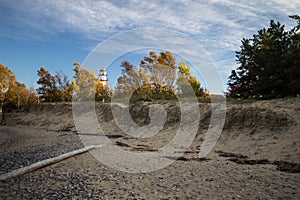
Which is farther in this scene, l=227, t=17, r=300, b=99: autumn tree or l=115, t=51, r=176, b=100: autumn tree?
l=115, t=51, r=176, b=100: autumn tree

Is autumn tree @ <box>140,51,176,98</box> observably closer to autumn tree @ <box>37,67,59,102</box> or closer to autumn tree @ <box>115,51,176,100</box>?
autumn tree @ <box>115,51,176,100</box>

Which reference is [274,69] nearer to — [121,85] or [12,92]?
[121,85]

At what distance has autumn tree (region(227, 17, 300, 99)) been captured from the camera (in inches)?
629

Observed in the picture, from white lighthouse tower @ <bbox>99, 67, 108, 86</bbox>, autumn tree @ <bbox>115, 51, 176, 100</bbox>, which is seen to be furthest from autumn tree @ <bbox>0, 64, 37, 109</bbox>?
autumn tree @ <bbox>115, 51, 176, 100</bbox>

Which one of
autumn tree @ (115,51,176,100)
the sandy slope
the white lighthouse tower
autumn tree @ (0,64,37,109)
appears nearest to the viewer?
the sandy slope

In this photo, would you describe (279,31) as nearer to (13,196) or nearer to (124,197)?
(124,197)

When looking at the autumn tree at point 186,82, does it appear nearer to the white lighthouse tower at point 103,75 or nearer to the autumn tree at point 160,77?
the autumn tree at point 160,77

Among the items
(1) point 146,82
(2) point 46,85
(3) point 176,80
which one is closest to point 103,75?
(1) point 146,82

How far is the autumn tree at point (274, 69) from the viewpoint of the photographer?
1598cm

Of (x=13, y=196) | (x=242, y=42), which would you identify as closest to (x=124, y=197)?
(x=13, y=196)

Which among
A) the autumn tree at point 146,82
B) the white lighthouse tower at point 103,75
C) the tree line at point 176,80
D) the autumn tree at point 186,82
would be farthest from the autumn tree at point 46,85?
the autumn tree at point 186,82

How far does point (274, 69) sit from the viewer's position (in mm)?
17172

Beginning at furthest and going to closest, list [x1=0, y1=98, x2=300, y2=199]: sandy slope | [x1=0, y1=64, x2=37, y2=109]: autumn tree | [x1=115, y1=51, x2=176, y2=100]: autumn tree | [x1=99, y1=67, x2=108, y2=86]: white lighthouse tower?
[x1=0, y1=64, x2=37, y2=109]: autumn tree
[x1=115, y1=51, x2=176, y2=100]: autumn tree
[x1=99, y1=67, x2=108, y2=86]: white lighthouse tower
[x1=0, y1=98, x2=300, y2=199]: sandy slope

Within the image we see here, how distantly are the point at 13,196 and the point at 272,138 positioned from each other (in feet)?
31.4
